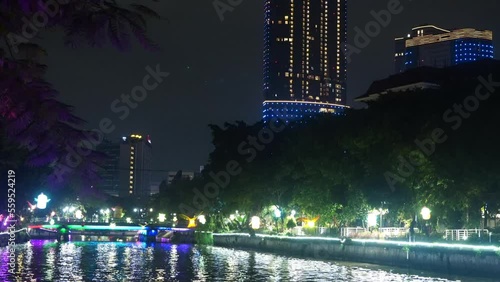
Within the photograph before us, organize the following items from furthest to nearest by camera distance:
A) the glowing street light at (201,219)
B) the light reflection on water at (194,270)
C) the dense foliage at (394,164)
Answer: the glowing street light at (201,219), the dense foliage at (394,164), the light reflection on water at (194,270)

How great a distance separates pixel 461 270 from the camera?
41781 millimetres

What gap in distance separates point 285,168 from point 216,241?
925 inches

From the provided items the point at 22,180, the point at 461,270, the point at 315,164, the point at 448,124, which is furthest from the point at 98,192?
the point at 22,180

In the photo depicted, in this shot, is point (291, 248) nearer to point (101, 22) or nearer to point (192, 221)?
point (192, 221)

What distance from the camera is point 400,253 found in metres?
48.8

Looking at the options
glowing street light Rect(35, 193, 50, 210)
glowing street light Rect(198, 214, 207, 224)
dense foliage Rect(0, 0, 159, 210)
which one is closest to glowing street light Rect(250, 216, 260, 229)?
glowing street light Rect(198, 214, 207, 224)

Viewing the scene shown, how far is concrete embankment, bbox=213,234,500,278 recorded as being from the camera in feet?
132

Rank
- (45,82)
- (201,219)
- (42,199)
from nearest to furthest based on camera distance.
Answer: (45,82), (42,199), (201,219)

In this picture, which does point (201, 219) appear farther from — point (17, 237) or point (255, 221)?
point (17, 237)

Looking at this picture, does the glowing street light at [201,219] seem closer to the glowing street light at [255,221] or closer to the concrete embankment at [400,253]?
the glowing street light at [255,221]

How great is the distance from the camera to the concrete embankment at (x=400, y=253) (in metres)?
40.3

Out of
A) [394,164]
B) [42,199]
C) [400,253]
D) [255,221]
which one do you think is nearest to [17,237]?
[255,221]

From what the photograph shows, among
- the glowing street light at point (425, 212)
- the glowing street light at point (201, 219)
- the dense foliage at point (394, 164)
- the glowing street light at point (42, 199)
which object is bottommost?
the glowing street light at point (201, 219)

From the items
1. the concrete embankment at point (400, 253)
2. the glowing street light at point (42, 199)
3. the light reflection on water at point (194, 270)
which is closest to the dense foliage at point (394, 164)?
the concrete embankment at point (400, 253)
